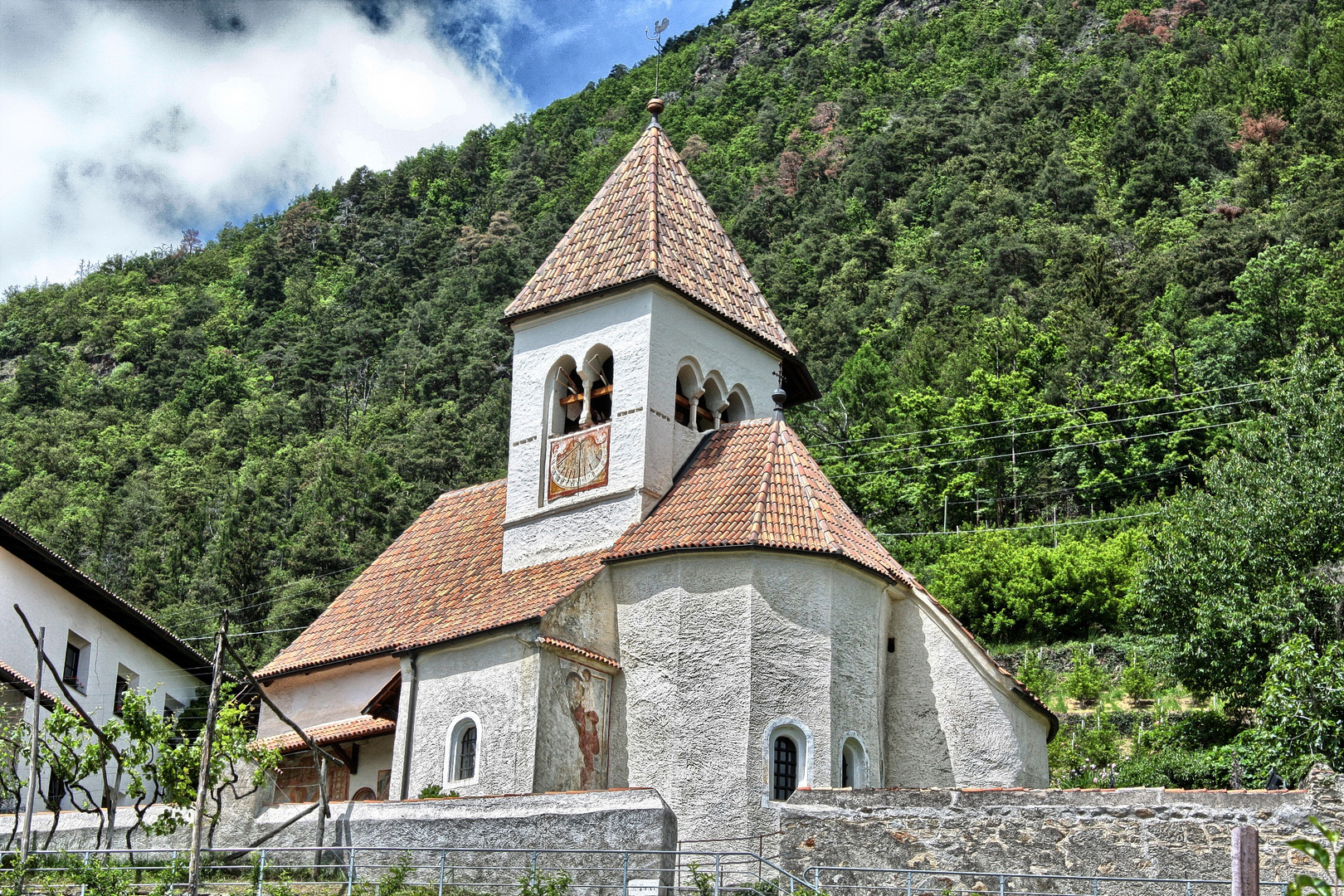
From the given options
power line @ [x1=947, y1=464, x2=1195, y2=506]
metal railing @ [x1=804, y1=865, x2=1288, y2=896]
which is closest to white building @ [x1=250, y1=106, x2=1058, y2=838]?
metal railing @ [x1=804, y1=865, x2=1288, y2=896]

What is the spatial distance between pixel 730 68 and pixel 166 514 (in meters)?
77.4

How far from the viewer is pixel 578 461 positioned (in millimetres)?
29422

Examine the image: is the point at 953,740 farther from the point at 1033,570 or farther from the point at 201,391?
the point at 201,391

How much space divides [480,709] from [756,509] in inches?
222

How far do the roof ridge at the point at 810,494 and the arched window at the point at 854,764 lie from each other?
3100 millimetres

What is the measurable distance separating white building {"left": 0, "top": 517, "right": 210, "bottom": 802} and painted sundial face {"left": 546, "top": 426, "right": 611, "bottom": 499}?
11.5m

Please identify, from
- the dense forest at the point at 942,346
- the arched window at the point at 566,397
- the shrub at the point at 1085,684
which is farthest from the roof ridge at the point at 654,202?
the shrub at the point at 1085,684

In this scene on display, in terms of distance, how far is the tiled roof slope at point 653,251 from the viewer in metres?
30.0

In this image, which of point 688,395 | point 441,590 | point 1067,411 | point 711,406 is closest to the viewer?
point 688,395

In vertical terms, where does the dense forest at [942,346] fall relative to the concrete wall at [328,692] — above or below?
above

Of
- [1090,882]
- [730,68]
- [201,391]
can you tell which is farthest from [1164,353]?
[730,68]

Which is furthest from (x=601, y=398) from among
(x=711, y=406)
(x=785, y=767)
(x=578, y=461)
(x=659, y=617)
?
(x=785, y=767)

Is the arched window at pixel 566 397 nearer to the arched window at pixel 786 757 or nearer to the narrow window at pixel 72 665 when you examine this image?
the arched window at pixel 786 757

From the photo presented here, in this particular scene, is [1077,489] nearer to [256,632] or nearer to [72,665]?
[256,632]
